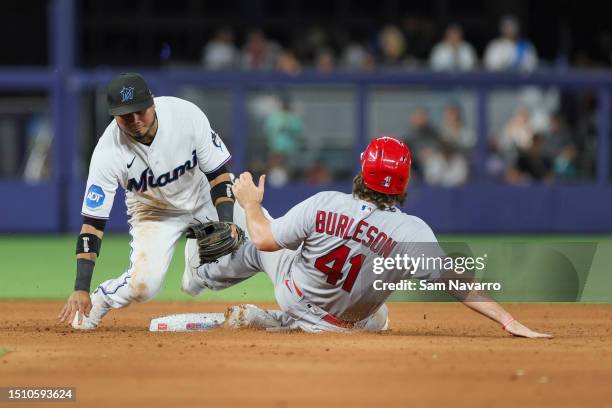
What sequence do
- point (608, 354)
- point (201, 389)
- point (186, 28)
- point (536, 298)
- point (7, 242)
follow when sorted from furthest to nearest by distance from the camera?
point (186, 28)
point (7, 242)
point (536, 298)
point (608, 354)
point (201, 389)

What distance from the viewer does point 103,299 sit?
8070 millimetres

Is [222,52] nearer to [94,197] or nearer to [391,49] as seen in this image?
[391,49]

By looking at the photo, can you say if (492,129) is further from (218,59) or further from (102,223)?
(102,223)

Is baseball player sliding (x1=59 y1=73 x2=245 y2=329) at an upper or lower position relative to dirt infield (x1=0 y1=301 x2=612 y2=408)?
upper

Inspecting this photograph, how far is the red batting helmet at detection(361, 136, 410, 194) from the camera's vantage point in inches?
278

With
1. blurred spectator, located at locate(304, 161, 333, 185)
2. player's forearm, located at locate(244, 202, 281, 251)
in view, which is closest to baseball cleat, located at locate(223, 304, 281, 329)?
player's forearm, located at locate(244, 202, 281, 251)

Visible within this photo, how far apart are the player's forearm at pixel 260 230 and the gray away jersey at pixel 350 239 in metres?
0.04

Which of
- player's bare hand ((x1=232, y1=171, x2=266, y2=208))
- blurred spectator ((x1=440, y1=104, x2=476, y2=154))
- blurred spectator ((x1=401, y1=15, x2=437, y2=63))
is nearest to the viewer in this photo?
player's bare hand ((x1=232, y1=171, x2=266, y2=208))

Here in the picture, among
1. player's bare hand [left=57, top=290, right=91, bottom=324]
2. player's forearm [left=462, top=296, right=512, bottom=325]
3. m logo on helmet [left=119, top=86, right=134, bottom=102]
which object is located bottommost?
player's bare hand [left=57, top=290, right=91, bottom=324]

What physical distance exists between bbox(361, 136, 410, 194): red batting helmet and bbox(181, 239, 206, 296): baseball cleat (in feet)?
5.80

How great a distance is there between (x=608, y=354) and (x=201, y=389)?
8.39ft

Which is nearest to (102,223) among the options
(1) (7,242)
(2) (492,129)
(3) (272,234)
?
(3) (272,234)

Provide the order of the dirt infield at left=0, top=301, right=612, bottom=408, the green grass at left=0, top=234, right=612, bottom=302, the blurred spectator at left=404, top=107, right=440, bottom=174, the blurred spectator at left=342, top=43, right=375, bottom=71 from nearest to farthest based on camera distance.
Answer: the dirt infield at left=0, top=301, right=612, bottom=408
the green grass at left=0, top=234, right=612, bottom=302
the blurred spectator at left=404, top=107, right=440, bottom=174
the blurred spectator at left=342, top=43, right=375, bottom=71

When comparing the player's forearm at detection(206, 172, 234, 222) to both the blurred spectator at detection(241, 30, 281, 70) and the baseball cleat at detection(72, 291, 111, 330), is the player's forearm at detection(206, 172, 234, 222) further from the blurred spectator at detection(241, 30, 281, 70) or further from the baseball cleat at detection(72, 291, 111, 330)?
the blurred spectator at detection(241, 30, 281, 70)
